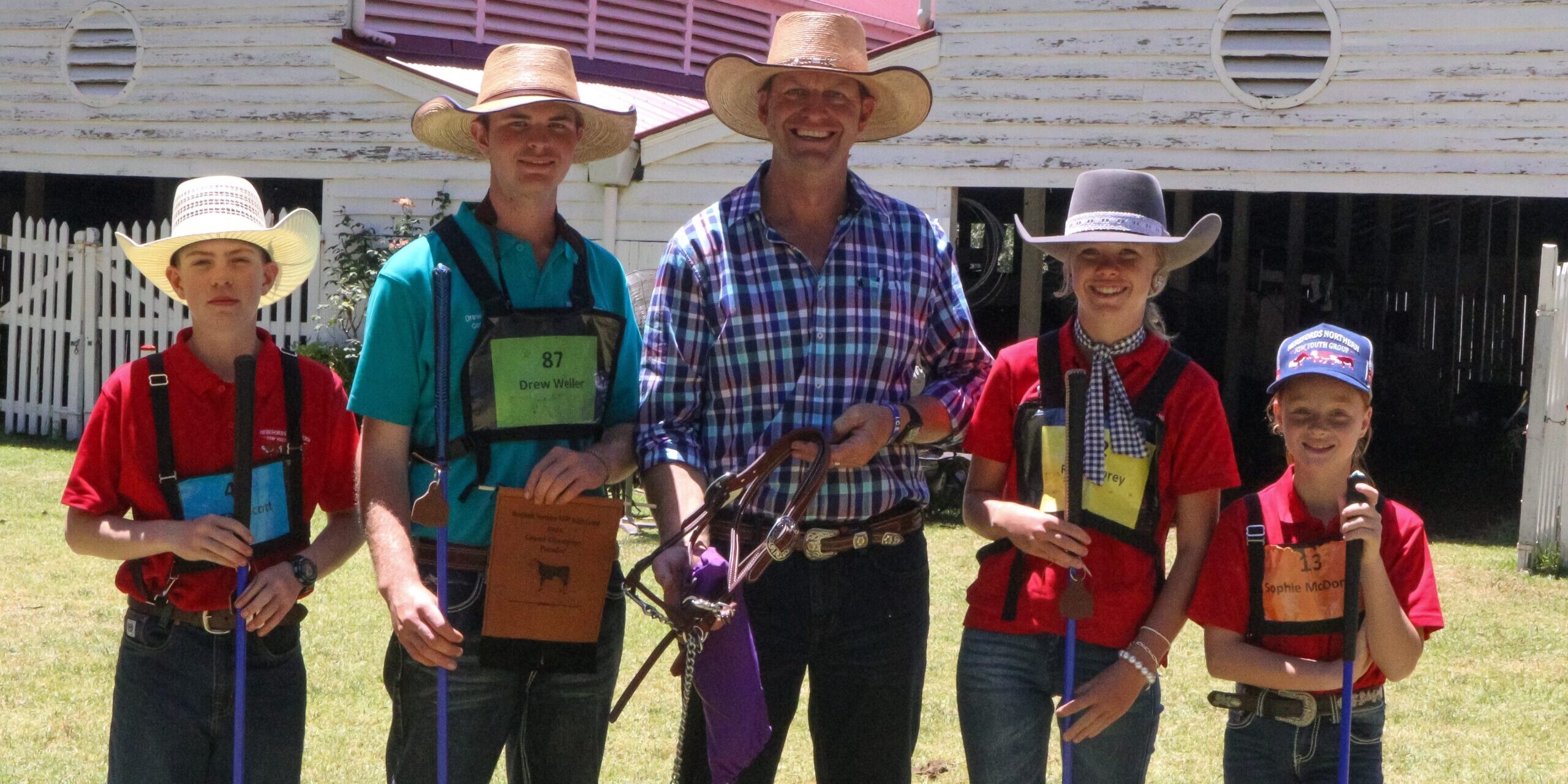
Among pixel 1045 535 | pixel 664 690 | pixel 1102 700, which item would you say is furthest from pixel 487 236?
pixel 664 690

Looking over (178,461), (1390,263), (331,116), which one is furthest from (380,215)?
(1390,263)

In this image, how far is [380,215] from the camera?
1269 cm

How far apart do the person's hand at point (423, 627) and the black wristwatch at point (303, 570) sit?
0.41 m

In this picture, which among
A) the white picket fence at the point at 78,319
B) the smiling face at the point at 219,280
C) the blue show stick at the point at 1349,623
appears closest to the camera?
the blue show stick at the point at 1349,623

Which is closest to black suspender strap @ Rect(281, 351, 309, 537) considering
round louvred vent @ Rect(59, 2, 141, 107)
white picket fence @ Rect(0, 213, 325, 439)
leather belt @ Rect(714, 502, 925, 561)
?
leather belt @ Rect(714, 502, 925, 561)

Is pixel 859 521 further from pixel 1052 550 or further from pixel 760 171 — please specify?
pixel 760 171

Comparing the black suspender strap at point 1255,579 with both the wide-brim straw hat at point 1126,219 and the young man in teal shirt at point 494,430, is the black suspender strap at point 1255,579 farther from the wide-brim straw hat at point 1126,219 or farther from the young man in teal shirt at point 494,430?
the young man in teal shirt at point 494,430

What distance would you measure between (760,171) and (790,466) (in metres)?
0.65

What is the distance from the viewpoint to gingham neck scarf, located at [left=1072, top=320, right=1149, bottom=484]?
299 centimetres

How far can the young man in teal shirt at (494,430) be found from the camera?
2.85m

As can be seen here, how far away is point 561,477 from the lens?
2814 millimetres

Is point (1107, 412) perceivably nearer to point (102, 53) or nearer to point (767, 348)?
point (767, 348)

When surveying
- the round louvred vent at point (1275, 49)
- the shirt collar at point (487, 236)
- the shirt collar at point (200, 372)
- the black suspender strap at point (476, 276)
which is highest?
the round louvred vent at point (1275, 49)

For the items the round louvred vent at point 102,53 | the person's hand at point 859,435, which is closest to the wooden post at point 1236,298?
the round louvred vent at point 102,53
